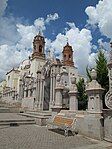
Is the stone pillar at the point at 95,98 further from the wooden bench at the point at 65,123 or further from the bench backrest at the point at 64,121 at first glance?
the bench backrest at the point at 64,121

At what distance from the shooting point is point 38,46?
54719 millimetres

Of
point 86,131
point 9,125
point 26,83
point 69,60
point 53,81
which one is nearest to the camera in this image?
point 86,131

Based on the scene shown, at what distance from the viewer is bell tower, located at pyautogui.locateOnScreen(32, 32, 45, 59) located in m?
54.4

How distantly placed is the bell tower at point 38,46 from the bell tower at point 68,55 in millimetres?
7407

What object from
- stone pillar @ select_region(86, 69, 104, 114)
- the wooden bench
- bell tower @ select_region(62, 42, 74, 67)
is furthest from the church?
stone pillar @ select_region(86, 69, 104, 114)

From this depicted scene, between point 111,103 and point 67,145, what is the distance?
3169 mm

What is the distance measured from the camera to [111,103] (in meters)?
10.4

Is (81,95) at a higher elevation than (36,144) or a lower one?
higher

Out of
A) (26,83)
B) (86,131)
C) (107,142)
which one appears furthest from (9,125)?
(26,83)

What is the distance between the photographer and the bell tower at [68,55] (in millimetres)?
59094

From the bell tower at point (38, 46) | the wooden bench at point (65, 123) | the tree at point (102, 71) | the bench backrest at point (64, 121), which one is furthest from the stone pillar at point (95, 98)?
the bell tower at point (38, 46)

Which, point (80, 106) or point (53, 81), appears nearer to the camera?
point (80, 106)

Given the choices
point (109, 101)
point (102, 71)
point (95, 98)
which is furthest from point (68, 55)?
point (109, 101)

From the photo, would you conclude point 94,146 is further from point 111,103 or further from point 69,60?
point 69,60
